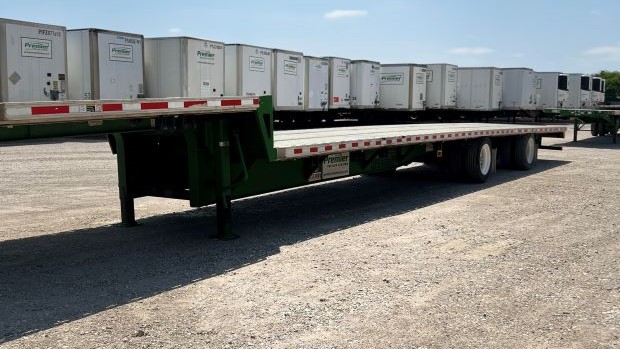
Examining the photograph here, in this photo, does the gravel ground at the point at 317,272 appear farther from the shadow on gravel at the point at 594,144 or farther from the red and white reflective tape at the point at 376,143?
the shadow on gravel at the point at 594,144

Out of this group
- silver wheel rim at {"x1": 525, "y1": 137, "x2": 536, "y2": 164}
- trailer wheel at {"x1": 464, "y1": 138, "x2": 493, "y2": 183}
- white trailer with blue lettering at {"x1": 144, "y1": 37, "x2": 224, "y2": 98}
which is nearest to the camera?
trailer wheel at {"x1": 464, "y1": 138, "x2": 493, "y2": 183}

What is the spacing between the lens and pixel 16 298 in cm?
504

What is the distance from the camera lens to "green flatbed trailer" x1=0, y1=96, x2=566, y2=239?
5.20 metres

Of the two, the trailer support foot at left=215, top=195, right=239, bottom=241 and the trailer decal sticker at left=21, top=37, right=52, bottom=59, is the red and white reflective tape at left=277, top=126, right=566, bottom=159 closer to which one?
the trailer support foot at left=215, top=195, right=239, bottom=241

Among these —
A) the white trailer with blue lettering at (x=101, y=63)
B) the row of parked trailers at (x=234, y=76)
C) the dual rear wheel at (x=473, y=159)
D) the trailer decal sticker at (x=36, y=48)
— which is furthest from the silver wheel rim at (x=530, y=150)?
the white trailer with blue lettering at (x=101, y=63)

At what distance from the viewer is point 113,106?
5.33 meters

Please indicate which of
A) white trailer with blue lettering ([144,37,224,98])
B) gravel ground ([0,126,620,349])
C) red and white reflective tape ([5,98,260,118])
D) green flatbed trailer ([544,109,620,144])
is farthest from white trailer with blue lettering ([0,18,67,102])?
green flatbed trailer ([544,109,620,144])

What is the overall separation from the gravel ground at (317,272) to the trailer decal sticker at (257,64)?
41.0ft

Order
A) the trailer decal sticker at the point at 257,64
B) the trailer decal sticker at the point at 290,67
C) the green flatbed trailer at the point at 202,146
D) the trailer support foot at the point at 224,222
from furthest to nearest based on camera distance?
the trailer decal sticker at the point at 290,67 < the trailer decal sticker at the point at 257,64 < the trailer support foot at the point at 224,222 < the green flatbed trailer at the point at 202,146

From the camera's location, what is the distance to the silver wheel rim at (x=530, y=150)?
14180 mm

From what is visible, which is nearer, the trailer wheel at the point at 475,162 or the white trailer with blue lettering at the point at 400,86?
the trailer wheel at the point at 475,162

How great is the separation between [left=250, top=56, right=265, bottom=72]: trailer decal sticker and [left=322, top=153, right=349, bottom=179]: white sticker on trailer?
562 inches

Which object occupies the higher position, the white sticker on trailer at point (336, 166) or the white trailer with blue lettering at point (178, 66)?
the white trailer with blue lettering at point (178, 66)

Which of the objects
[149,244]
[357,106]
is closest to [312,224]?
[149,244]
